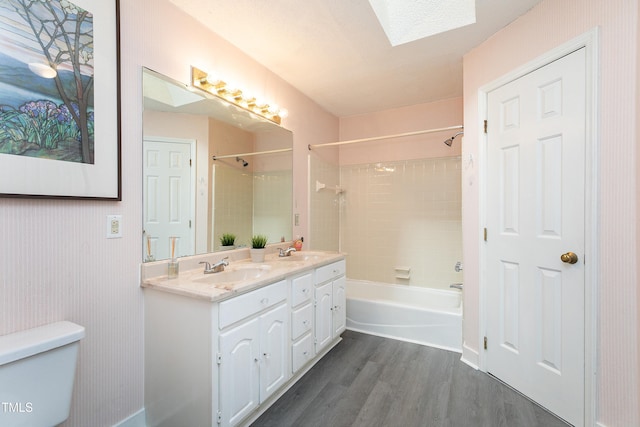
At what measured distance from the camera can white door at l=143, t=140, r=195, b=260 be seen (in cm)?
159

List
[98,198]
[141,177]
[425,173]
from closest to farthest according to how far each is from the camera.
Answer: [98,198], [141,177], [425,173]

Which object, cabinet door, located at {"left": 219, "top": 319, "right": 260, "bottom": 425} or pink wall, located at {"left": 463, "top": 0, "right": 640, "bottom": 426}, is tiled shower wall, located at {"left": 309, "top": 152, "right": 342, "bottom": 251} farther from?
pink wall, located at {"left": 463, "top": 0, "right": 640, "bottom": 426}

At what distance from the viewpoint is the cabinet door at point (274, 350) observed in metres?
1.61

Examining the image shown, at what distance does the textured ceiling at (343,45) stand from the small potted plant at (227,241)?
141 cm

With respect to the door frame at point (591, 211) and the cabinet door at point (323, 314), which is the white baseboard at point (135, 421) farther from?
the door frame at point (591, 211)

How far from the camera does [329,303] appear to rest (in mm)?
2334

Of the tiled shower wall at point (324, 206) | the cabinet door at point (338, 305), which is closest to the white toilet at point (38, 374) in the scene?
the cabinet door at point (338, 305)

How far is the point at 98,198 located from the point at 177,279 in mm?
553

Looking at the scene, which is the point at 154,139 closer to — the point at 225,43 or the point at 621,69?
the point at 225,43

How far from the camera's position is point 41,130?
1180 millimetres

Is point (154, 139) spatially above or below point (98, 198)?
above

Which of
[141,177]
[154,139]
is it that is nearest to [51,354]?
[141,177]

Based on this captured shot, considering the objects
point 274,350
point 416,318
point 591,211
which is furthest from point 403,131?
point 274,350

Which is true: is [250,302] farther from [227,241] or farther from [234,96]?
[234,96]
